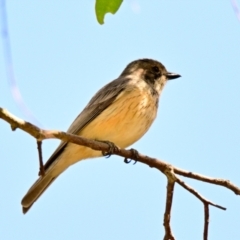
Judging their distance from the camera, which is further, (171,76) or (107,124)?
(171,76)

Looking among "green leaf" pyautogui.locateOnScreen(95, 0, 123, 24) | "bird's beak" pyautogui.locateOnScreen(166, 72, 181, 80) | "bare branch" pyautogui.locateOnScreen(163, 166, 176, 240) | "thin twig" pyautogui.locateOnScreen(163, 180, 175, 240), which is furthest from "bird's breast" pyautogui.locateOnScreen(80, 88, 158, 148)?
"green leaf" pyautogui.locateOnScreen(95, 0, 123, 24)

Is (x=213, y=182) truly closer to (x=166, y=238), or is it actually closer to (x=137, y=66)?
(x=166, y=238)

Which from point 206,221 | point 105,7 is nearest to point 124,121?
point 206,221

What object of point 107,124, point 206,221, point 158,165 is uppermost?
point 107,124

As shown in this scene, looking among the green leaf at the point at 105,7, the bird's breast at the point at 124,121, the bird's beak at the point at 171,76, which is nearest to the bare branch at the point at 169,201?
the green leaf at the point at 105,7

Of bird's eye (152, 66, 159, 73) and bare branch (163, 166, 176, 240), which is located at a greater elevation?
bird's eye (152, 66, 159, 73)

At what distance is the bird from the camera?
5789 millimetres

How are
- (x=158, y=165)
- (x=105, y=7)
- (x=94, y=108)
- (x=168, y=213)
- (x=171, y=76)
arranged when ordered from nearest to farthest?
(x=105, y=7), (x=168, y=213), (x=158, y=165), (x=94, y=108), (x=171, y=76)

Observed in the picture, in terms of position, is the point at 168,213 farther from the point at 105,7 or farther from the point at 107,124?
the point at 107,124

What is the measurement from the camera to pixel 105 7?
111 inches

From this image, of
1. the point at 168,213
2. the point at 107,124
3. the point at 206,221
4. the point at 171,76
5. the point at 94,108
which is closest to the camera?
the point at 206,221

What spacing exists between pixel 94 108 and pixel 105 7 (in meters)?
3.33

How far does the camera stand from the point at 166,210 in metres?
3.85

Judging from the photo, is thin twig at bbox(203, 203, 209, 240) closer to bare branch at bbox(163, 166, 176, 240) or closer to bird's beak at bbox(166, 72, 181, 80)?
bare branch at bbox(163, 166, 176, 240)
